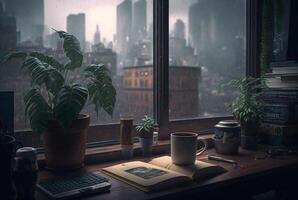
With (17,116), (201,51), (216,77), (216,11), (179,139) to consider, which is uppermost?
(216,11)

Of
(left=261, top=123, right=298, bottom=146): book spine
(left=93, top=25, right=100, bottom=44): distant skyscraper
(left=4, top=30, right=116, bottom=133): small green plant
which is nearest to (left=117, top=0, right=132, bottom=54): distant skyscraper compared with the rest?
(left=93, top=25, right=100, bottom=44): distant skyscraper

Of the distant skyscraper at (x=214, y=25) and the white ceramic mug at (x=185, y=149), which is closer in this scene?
the white ceramic mug at (x=185, y=149)

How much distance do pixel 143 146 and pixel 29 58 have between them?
0.77 m

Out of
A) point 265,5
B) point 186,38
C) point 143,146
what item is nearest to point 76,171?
point 143,146

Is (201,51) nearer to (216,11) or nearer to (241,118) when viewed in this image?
(216,11)

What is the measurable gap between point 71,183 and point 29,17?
3.17 feet

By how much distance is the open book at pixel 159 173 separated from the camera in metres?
1.26

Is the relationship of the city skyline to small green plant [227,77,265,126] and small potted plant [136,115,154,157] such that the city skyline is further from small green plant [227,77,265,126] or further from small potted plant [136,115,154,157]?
small green plant [227,77,265,126]

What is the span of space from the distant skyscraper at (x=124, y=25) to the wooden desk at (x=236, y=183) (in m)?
0.79

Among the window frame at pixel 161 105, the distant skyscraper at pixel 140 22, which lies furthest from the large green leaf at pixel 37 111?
the distant skyscraper at pixel 140 22

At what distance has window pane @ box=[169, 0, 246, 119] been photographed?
2191 millimetres

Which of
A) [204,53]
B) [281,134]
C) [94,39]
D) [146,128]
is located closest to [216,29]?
[204,53]

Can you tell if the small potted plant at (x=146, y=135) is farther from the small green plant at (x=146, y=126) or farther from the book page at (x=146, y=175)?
the book page at (x=146, y=175)

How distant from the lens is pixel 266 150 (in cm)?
196
